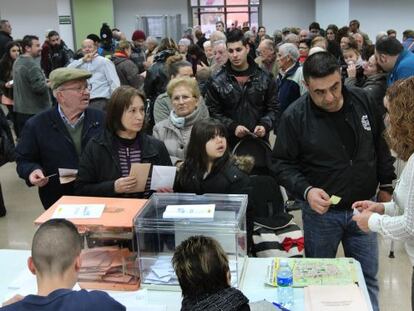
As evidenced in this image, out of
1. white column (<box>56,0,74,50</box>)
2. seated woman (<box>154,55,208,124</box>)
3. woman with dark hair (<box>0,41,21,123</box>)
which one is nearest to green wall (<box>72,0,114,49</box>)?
white column (<box>56,0,74,50</box>)

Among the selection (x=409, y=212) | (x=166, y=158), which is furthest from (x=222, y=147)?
(x=409, y=212)

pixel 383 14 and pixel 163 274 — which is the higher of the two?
pixel 383 14

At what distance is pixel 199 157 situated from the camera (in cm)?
285

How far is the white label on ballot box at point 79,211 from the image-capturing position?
2.34m

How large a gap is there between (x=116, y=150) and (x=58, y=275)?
123cm

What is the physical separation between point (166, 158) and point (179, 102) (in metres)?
0.69

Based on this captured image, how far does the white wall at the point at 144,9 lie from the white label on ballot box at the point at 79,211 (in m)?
14.8

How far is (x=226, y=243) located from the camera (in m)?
2.26

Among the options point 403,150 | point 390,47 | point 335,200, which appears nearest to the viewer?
point 403,150

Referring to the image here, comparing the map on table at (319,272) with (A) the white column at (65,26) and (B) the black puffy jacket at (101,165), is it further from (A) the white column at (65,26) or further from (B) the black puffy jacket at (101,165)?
(A) the white column at (65,26)

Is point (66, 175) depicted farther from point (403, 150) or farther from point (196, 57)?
point (196, 57)

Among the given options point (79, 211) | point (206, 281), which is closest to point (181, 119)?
point (79, 211)

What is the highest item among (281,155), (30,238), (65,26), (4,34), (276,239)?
(65,26)

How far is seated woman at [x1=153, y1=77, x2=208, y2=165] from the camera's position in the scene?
352 centimetres
